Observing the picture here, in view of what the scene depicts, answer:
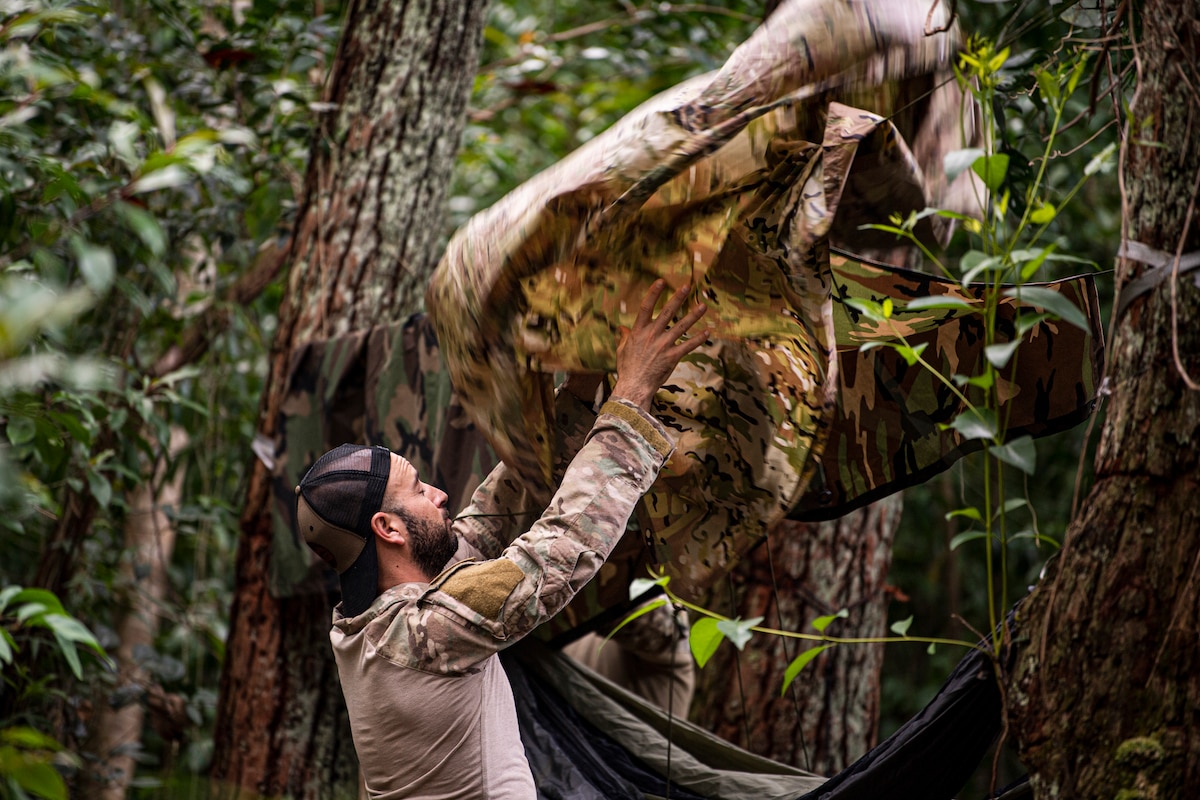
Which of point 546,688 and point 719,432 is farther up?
point 719,432

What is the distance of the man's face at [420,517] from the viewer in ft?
5.71

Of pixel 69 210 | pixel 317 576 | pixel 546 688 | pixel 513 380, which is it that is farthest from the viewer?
pixel 317 576

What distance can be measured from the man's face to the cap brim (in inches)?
2.5

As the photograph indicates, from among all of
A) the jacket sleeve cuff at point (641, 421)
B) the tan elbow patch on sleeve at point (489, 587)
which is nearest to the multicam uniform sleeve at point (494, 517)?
the tan elbow patch on sleeve at point (489, 587)

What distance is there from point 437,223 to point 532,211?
67.4 inches

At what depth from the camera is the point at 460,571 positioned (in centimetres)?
159

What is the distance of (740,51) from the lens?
1392 millimetres

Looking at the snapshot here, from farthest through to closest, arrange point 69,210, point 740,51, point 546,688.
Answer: point 69,210
point 546,688
point 740,51

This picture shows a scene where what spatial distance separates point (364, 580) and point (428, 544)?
0.39 feet

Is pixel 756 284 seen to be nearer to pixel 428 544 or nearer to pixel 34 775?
pixel 428 544

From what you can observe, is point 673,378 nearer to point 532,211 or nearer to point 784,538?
point 532,211

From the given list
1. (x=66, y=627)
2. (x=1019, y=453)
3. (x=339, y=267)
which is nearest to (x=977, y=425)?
(x=1019, y=453)

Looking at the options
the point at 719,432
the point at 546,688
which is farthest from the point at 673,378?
the point at 546,688

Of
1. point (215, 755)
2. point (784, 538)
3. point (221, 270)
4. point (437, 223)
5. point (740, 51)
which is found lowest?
point (215, 755)
